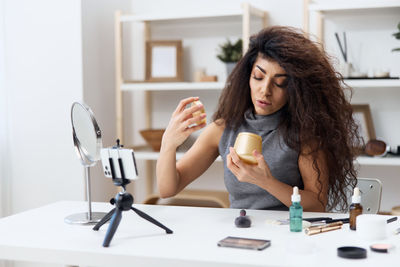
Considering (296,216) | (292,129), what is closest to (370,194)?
(292,129)

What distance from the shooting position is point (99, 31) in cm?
327

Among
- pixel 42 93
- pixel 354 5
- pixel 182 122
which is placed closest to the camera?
pixel 182 122

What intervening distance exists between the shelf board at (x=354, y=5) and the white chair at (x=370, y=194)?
1.05 meters

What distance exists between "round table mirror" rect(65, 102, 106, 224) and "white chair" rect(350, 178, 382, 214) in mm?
1032

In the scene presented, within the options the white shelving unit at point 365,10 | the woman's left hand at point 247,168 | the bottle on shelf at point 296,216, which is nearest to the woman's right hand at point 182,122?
the woman's left hand at point 247,168

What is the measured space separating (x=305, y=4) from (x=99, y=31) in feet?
3.95

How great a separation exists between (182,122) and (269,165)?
0.41m

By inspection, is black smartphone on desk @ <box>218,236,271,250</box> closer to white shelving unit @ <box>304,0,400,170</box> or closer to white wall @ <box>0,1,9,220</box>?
white shelving unit @ <box>304,0,400,170</box>

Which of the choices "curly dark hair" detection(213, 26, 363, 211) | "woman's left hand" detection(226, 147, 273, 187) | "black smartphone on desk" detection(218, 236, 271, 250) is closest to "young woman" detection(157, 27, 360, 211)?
"curly dark hair" detection(213, 26, 363, 211)

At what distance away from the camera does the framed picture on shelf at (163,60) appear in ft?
10.8

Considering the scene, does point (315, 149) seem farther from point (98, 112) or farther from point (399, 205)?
point (98, 112)

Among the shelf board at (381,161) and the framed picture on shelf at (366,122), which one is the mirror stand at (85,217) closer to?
the shelf board at (381,161)

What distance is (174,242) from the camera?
1.38 m

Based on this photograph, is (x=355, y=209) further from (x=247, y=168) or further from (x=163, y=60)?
(x=163, y=60)
